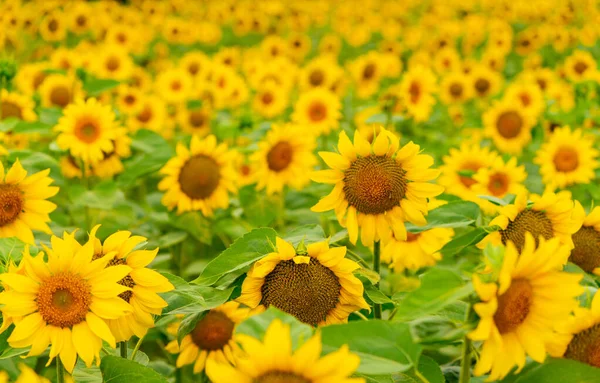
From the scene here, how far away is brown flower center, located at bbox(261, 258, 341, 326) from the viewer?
1.19 meters

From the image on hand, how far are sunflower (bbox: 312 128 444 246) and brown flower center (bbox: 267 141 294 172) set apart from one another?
1019 mm

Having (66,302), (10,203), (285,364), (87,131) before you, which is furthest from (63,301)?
(87,131)

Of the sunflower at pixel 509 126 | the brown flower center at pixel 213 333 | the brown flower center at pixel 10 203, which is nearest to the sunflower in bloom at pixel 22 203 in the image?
the brown flower center at pixel 10 203

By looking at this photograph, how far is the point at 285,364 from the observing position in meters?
0.84

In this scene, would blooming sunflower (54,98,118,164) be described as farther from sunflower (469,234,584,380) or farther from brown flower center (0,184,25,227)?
sunflower (469,234,584,380)

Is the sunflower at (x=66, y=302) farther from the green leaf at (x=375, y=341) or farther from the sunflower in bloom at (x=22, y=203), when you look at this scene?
the sunflower in bloom at (x=22, y=203)

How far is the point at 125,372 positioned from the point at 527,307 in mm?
581

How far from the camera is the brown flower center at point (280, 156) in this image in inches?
92.9

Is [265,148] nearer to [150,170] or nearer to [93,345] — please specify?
[150,170]

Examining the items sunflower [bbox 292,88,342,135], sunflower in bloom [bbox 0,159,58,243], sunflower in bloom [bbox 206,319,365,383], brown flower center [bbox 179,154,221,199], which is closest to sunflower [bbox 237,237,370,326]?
sunflower in bloom [bbox 206,319,365,383]

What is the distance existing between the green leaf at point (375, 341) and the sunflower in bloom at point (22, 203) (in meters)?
0.80

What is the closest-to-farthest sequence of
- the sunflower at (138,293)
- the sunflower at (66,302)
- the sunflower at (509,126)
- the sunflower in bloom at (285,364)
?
the sunflower in bloom at (285,364)
the sunflower at (66,302)
the sunflower at (138,293)
the sunflower at (509,126)

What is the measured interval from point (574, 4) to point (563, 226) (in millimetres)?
5714

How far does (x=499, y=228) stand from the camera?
132 cm
